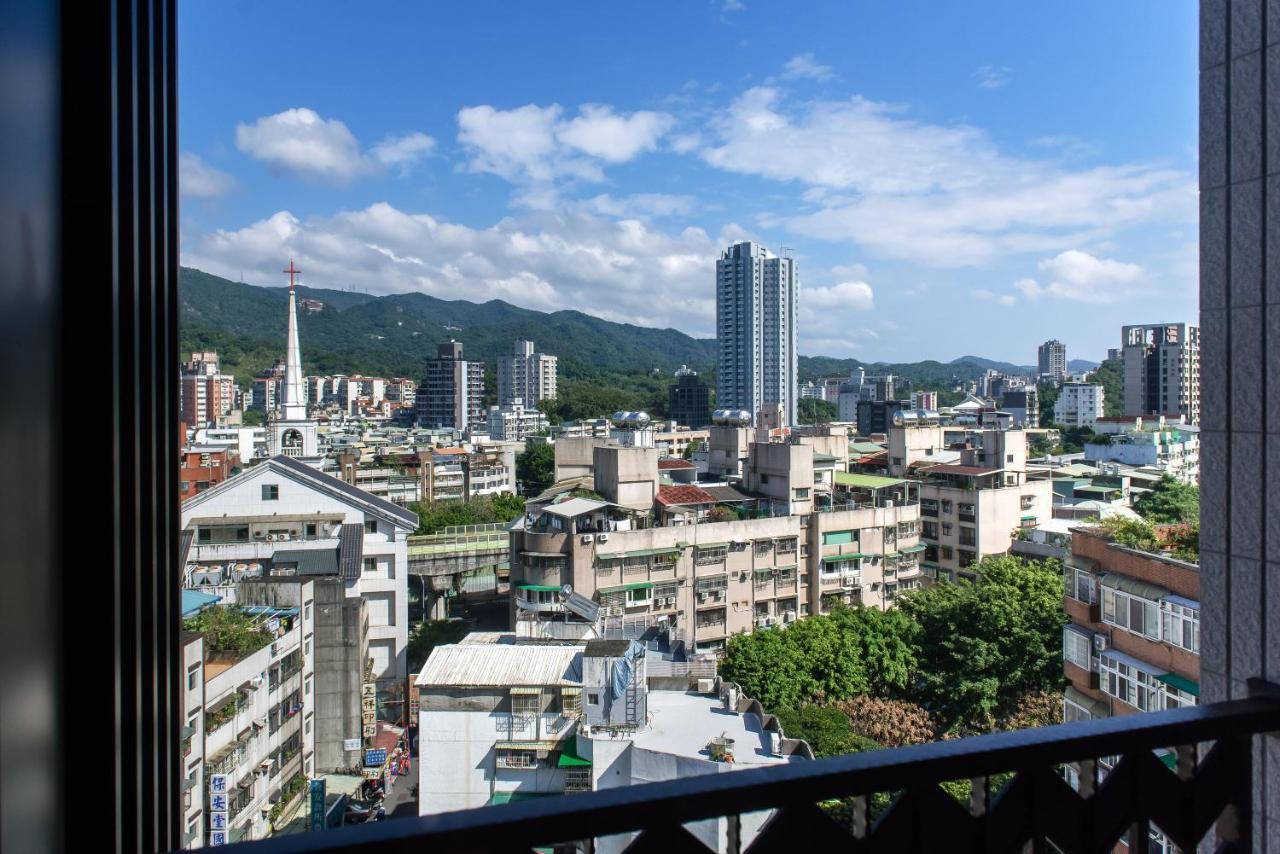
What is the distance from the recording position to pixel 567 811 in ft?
2.48

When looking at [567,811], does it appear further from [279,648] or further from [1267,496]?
[279,648]

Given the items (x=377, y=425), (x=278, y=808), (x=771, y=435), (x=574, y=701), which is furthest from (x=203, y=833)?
(x=377, y=425)

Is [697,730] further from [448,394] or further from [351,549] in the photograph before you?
[448,394]

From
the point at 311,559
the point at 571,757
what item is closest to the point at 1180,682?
the point at 571,757

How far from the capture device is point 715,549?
39.7 ft

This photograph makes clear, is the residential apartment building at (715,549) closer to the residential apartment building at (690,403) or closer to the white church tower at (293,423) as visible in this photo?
the white church tower at (293,423)

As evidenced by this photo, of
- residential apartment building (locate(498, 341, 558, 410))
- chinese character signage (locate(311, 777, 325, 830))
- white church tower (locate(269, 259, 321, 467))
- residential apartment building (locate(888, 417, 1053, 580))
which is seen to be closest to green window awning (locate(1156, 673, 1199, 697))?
chinese character signage (locate(311, 777, 325, 830))

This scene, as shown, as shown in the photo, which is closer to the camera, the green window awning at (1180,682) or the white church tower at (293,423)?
the green window awning at (1180,682)

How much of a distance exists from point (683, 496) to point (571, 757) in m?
7.39

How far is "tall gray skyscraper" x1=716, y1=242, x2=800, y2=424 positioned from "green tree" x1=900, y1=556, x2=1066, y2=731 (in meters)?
40.0

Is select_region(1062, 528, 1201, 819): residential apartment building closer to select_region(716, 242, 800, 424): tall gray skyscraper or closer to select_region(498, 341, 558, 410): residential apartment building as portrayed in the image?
select_region(716, 242, 800, 424): tall gray skyscraper

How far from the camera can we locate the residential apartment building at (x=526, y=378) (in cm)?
5828

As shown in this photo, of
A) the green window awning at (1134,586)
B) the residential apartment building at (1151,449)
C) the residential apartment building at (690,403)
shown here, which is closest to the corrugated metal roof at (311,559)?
the green window awning at (1134,586)

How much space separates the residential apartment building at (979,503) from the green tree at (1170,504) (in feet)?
5.66
